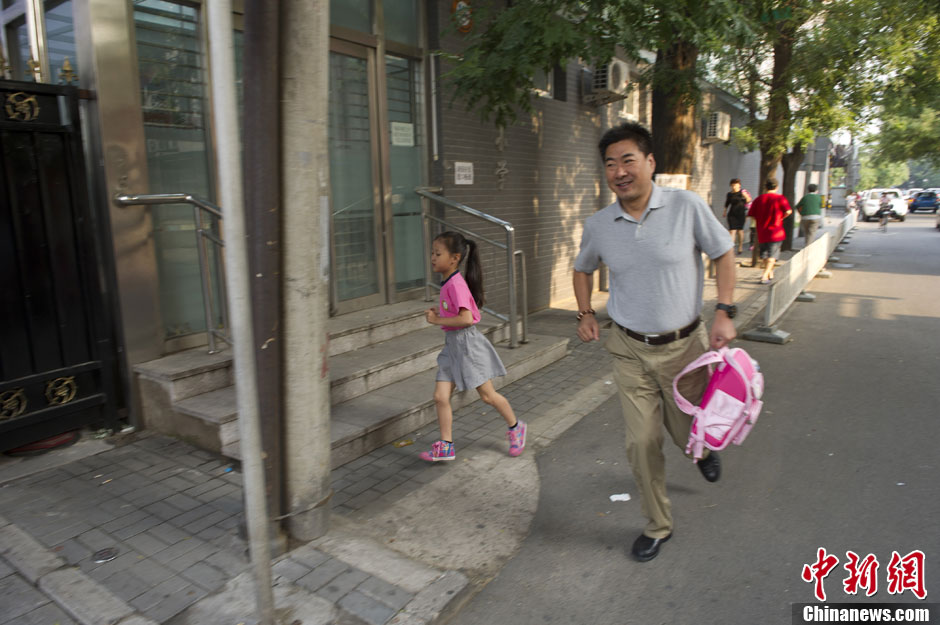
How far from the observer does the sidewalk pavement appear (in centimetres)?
270

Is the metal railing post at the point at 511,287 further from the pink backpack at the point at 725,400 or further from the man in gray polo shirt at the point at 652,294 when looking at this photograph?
the pink backpack at the point at 725,400

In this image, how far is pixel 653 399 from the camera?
3164 mm

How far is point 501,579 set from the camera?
3027 mm

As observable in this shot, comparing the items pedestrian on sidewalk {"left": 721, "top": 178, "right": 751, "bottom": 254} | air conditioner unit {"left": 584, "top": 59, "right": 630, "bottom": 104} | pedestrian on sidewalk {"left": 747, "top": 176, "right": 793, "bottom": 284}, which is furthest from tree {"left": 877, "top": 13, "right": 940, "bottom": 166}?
air conditioner unit {"left": 584, "top": 59, "right": 630, "bottom": 104}

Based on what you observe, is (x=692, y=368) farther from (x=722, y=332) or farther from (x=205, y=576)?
(x=205, y=576)

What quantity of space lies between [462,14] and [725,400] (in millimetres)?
5481

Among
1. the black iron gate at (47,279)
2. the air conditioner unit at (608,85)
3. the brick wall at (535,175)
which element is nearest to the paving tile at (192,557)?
the black iron gate at (47,279)

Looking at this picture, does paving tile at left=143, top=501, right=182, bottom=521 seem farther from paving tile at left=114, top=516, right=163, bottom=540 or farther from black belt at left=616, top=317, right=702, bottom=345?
black belt at left=616, top=317, right=702, bottom=345

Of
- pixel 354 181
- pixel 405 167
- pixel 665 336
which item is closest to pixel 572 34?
pixel 405 167

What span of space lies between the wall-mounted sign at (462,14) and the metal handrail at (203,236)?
3.62 meters

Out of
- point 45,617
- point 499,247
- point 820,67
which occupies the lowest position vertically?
point 45,617

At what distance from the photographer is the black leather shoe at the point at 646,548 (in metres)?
3.12

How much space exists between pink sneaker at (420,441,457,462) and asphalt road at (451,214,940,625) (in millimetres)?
634

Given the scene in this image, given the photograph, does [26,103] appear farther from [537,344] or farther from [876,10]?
[876,10]
